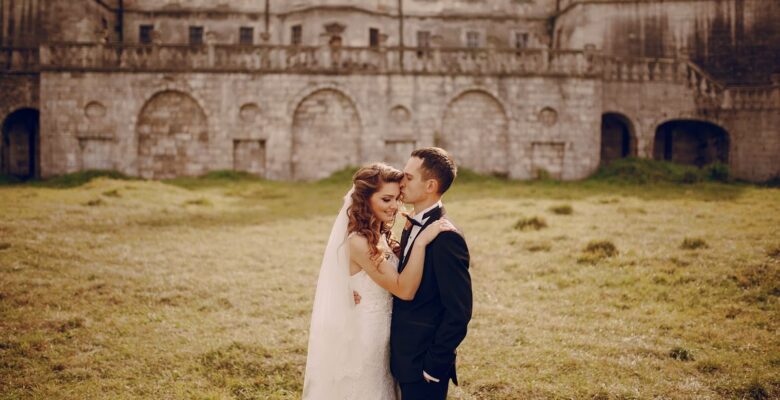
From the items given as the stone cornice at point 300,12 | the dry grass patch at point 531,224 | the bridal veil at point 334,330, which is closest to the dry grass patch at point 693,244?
the dry grass patch at point 531,224

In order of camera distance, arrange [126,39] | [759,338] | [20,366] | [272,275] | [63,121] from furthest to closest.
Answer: [126,39] < [63,121] < [272,275] < [759,338] < [20,366]

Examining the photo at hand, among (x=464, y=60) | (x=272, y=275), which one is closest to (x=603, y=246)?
(x=272, y=275)

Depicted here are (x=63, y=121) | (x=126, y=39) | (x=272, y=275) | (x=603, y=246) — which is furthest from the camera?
(x=126, y=39)

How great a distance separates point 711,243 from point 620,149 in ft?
56.5

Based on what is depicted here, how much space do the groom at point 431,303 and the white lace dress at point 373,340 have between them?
0.08 metres

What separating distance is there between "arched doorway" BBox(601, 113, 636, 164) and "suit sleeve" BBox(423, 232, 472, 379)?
83.8ft

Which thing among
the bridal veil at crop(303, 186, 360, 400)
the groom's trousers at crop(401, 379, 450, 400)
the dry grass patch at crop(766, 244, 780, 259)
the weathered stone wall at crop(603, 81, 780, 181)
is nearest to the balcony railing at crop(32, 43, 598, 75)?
the weathered stone wall at crop(603, 81, 780, 181)

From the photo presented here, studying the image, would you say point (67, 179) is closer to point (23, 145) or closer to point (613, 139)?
point (23, 145)

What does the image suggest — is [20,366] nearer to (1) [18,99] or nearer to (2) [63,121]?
(2) [63,121]

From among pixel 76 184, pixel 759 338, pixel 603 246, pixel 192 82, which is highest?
pixel 192 82

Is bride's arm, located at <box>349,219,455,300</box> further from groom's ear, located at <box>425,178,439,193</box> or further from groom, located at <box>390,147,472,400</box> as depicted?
groom's ear, located at <box>425,178,439,193</box>

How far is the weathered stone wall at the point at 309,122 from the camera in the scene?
917 inches

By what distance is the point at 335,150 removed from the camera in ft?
79.6

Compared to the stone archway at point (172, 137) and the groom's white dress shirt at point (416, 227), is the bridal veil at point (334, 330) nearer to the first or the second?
the groom's white dress shirt at point (416, 227)
